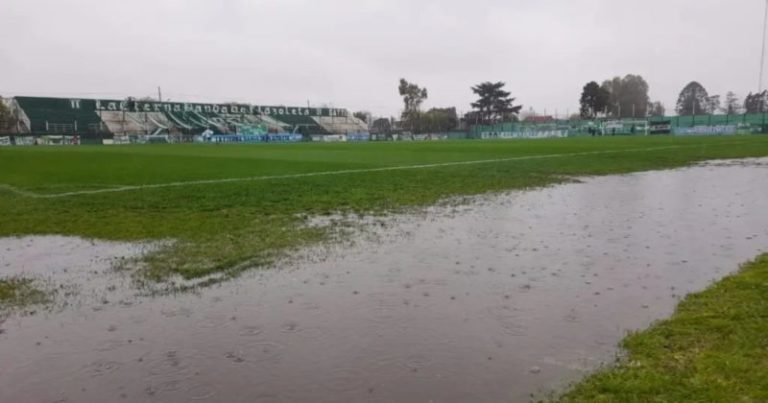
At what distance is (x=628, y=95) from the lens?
117562 mm

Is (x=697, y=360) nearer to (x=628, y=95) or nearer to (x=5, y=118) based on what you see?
(x=5, y=118)

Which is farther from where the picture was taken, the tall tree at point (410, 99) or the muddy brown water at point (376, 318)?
the tall tree at point (410, 99)

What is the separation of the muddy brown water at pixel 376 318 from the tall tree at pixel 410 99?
349ft

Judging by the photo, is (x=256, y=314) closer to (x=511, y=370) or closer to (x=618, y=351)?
(x=511, y=370)

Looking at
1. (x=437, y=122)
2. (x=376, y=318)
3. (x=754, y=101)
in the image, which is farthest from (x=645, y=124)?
(x=376, y=318)

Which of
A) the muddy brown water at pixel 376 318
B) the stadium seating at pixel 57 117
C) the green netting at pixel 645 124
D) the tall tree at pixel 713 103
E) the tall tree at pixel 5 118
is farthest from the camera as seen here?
the tall tree at pixel 713 103

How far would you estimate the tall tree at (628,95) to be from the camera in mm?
116750

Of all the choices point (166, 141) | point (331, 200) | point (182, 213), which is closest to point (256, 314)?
point (182, 213)

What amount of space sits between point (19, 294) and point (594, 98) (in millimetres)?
112590

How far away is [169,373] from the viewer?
3877 mm

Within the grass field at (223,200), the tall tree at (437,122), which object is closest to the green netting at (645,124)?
the tall tree at (437,122)

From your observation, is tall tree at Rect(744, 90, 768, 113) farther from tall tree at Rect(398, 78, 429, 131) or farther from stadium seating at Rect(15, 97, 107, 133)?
stadium seating at Rect(15, 97, 107, 133)

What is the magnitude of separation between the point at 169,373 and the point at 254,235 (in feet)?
14.5

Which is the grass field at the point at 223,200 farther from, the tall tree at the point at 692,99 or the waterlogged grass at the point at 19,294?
the tall tree at the point at 692,99
